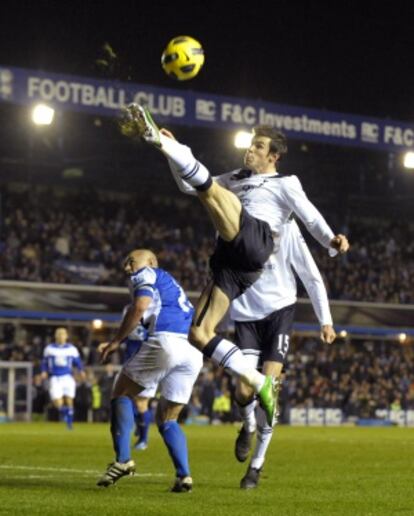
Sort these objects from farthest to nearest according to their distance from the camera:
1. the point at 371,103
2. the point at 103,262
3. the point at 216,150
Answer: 1. the point at 371,103
2. the point at 216,150
3. the point at 103,262

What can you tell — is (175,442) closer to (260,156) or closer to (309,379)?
(260,156)

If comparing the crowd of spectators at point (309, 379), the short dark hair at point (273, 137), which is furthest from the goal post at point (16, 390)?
the short dark hair at point (273, 137)

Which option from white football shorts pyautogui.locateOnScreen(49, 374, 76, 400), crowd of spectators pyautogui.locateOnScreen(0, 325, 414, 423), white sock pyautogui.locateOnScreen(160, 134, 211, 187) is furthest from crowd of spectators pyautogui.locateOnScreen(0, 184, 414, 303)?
white sock pyautogui.locateOnScreen(160, 134, 211, 187)

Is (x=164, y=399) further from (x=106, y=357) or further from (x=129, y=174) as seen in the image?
(x=129, y=174)

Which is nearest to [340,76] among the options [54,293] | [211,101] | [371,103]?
[371,103]

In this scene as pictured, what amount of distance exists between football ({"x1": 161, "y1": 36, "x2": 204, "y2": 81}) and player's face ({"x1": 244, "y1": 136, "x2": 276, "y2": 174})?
6.22 feet

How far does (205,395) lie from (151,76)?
A: 1169 cm

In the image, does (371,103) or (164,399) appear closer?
(164,399)

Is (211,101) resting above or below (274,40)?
below

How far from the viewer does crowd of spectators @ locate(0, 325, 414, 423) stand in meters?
37.6

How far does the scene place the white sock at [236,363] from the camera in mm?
9438

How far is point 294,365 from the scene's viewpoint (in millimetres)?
43812

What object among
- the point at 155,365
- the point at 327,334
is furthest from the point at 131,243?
the point at 155,365

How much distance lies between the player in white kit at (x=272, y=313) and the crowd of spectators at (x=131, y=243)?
29.1 m
